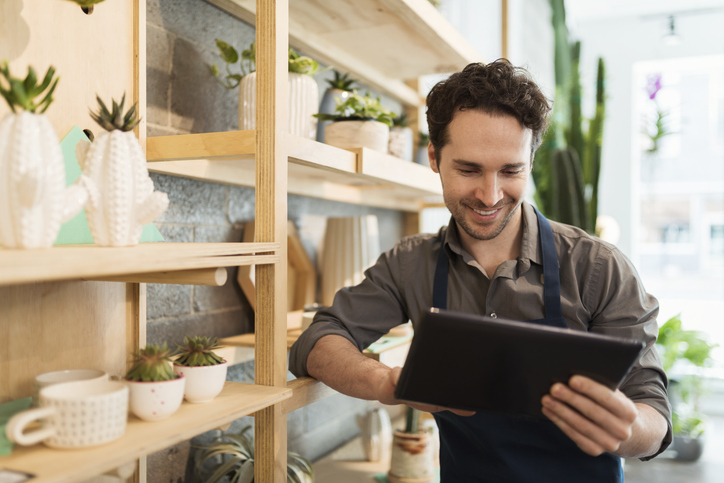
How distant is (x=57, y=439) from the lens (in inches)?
23.1

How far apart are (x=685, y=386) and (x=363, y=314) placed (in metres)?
2.35

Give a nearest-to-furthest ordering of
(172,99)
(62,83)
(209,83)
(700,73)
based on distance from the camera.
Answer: (62,83)
(172,99)
(209,83)
(700,73)

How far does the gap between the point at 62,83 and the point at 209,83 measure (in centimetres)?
49

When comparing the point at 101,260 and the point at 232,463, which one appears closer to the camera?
the point at 101,260

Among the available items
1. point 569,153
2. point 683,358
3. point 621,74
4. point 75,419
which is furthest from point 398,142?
Result: point 621,74

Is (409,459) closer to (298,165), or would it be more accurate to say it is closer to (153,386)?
(298,165)

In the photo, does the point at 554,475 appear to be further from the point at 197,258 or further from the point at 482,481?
the point at 197,258

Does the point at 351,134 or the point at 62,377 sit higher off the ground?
the point at 351,134

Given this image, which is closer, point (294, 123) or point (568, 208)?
point (294, 123)

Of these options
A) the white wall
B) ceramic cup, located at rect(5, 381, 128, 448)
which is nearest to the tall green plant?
the white wall

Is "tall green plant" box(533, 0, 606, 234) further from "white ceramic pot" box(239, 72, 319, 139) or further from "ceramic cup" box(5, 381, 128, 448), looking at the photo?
"ceramic cup" box(5, 381, 128, 448)

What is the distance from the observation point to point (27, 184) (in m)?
0.55

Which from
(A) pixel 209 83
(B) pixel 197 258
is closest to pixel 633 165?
(A) pixel 209 83

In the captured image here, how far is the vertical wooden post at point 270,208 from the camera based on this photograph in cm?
93
